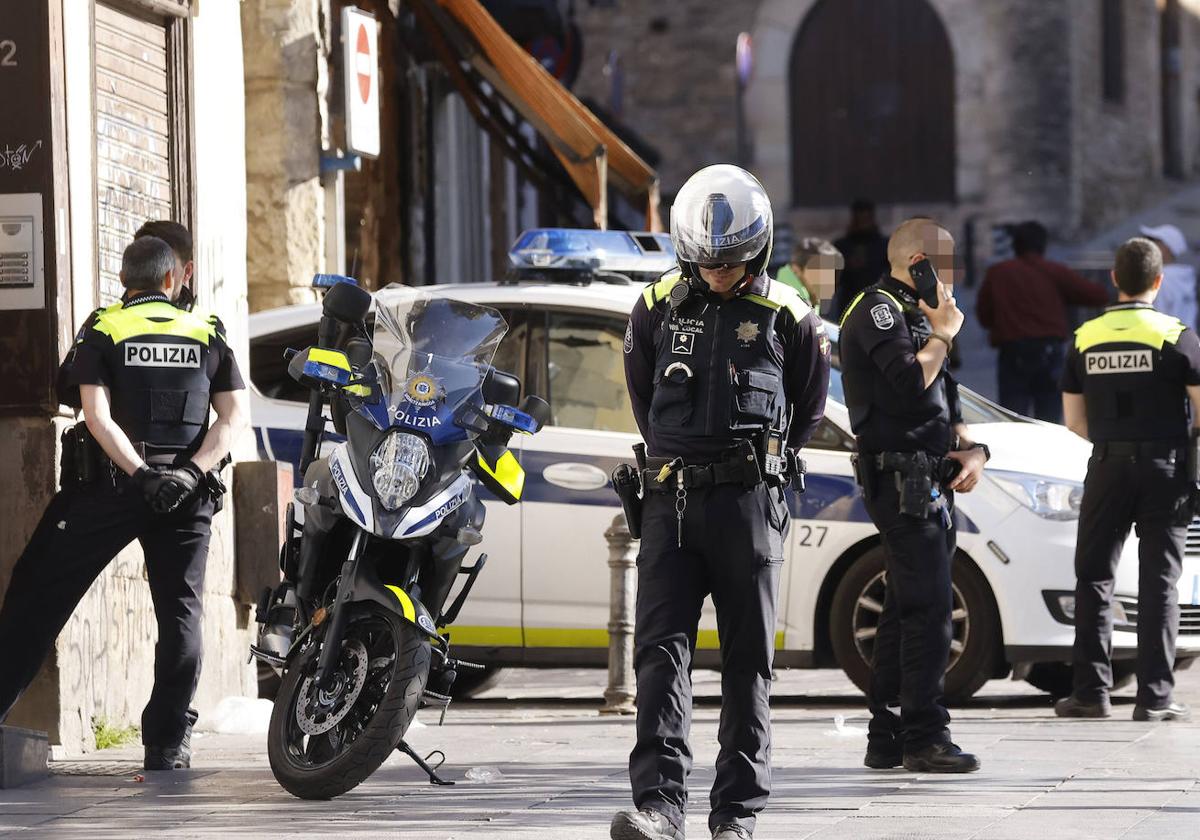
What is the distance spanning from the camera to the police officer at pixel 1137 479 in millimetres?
9734

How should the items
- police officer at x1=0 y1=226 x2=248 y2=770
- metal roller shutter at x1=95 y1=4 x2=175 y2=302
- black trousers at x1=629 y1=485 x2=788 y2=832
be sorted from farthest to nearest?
metal roller shutter at x1=95 y1=4 x2=175 y2=302, police officer at x1=0 y1=226 x2=248 y2=770, black trousers at x1=629 y1=485 x2=788 y2=832

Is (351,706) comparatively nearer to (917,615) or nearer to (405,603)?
(405,603)

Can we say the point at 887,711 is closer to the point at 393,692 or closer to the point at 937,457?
the point at 937,457

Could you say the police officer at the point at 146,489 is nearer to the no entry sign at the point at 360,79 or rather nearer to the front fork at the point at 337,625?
the front fork at the point at 337,625

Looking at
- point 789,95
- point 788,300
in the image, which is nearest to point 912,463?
point 788,300

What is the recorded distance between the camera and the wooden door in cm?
3139

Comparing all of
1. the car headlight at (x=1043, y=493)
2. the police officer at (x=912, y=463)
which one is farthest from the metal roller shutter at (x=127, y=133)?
the car headlight at (x=1043, y=493)

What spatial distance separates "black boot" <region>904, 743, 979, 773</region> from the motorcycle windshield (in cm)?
181

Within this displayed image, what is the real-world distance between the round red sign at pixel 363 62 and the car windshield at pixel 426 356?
15.9 ft

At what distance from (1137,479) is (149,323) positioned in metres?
4.01

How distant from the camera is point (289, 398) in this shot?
34.7ft

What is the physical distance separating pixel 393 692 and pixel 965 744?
8.49 feet

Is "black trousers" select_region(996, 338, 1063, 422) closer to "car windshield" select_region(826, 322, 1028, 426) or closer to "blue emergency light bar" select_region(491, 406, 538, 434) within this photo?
"car windshield" select_region(826, 322, 1028, 426)

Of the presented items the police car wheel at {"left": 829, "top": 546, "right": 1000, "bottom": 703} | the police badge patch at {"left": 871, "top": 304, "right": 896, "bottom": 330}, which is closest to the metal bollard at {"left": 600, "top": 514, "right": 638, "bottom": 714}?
the police car wheel at {"left": 829, "top": 546, "right": 1000, "bottom": 703}
